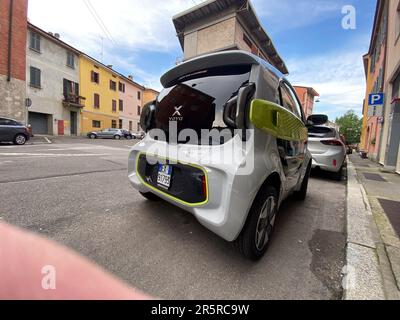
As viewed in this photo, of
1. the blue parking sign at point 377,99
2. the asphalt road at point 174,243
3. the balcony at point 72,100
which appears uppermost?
the balcony at point 72,100

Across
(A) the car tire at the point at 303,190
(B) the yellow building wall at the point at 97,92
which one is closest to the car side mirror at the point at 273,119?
(A) the car tire at the point at 303,190

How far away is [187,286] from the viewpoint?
5.14 feet

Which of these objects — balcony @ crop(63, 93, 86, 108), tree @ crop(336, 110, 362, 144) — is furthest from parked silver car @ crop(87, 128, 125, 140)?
tree @ crop(336, 110, 362, 144)

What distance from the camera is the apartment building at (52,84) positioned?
746 inches

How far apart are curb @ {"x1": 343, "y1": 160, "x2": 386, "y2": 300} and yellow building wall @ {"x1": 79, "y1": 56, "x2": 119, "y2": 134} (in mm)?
27685

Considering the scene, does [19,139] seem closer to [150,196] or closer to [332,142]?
[150,196]

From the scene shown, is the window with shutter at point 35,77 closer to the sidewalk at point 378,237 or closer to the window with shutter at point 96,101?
the window with shutter at point 96,101

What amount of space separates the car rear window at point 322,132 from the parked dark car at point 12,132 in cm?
1339

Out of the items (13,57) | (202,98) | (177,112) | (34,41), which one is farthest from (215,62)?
(34,41)

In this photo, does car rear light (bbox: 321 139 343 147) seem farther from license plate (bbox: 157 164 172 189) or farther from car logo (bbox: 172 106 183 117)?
license plate (bbox: 157 164 172 189)

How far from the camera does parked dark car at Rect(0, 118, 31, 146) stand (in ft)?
34.0

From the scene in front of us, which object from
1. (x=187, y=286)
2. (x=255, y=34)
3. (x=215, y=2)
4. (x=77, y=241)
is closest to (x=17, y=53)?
(x=215, y=2)
